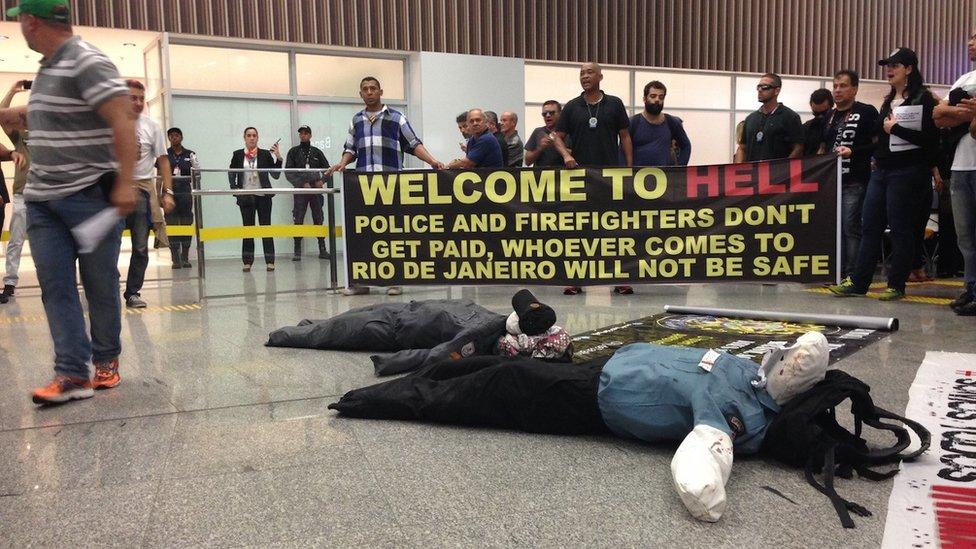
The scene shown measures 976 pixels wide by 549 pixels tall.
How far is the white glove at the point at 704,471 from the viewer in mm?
2008

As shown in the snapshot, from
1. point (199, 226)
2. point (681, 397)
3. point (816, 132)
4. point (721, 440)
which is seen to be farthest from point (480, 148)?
point (721, 440)

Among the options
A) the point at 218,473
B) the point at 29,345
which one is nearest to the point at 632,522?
the point at 218,473

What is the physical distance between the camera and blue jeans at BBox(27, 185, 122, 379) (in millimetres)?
3182

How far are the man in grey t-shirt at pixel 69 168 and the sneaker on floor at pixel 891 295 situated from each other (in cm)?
540

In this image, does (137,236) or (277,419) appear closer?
(277,419)

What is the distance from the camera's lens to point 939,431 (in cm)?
268

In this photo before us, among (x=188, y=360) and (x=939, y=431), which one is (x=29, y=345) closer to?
(x=188, y=360)

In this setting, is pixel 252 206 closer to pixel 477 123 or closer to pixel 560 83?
pixel 477 123

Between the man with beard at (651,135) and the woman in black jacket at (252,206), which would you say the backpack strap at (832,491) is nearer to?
the man with beard at (651,135)

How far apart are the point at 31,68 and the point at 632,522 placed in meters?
16.0

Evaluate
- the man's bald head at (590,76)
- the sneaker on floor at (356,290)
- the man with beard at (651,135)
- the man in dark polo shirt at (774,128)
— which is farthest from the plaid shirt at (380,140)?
the man in dark polo shirt at (774,128)

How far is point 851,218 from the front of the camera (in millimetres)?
6648

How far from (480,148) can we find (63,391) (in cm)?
434

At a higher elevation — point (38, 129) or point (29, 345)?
point (38, 129)
